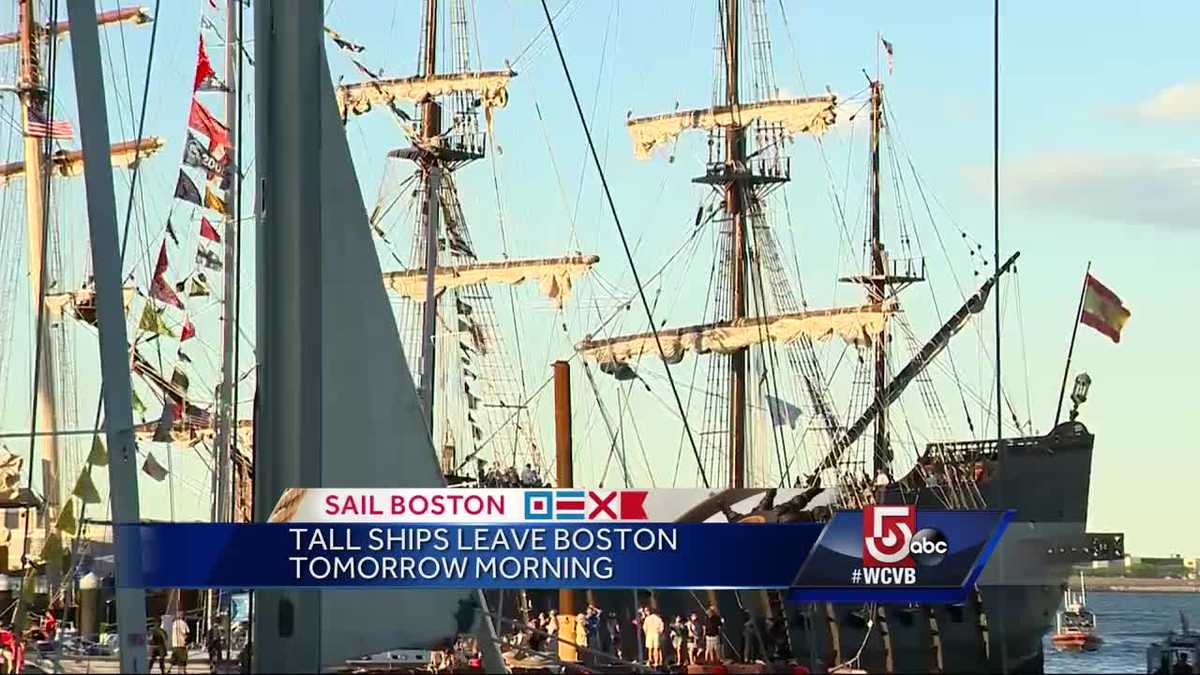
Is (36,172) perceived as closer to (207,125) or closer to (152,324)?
(152,324)

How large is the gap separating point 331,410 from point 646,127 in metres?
44.0

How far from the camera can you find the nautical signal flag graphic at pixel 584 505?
55.0 ft

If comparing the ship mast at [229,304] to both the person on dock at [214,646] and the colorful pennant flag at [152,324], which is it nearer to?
the colorful pennant flag at [152,324]

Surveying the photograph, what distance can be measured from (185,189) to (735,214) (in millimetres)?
25616

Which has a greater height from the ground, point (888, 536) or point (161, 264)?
point (161, 264)

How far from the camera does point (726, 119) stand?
60000 mm

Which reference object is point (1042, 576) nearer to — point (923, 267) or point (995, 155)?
point (923, 267)

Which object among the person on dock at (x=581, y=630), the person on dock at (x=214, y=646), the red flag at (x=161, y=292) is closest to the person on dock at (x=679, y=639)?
the person on dock at (x=581, y=630)

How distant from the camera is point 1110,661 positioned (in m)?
76.7

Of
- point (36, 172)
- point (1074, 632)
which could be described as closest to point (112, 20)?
point (36, 172)

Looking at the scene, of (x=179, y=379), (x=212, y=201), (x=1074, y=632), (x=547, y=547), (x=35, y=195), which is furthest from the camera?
(x=1074, y=632)

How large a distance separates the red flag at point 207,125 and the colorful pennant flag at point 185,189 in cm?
92

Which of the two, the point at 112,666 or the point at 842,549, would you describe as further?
the point at 112,666

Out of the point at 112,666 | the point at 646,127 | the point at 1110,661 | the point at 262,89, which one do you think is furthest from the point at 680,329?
the point at 262,89
